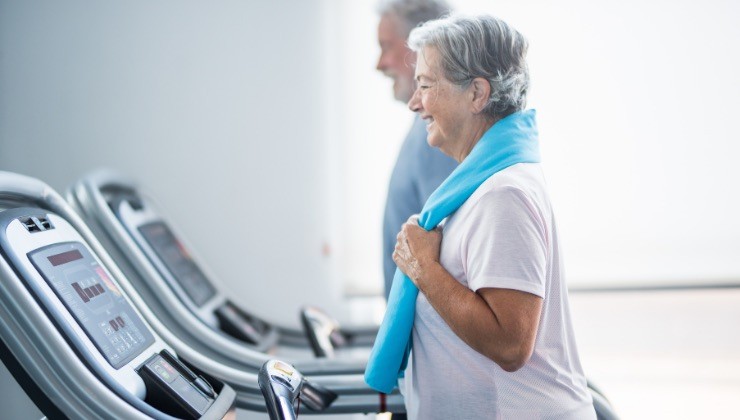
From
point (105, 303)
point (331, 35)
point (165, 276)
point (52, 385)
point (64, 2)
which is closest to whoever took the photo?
point (52, 385)

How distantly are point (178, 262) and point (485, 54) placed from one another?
1.46 meters

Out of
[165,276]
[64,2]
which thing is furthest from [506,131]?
[64,2]

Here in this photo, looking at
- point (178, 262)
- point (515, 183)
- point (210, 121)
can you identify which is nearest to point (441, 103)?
point (515, 183)

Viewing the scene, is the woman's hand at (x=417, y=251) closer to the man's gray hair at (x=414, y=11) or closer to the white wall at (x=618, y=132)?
the man's gray hair at (x=414, y=11)

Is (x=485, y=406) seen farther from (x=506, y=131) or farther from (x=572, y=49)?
(x=572, y=49)

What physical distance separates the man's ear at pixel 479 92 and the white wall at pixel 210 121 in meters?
2.03

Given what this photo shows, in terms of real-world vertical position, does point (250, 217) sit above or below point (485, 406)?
below

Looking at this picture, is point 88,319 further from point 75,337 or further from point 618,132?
point 618,132

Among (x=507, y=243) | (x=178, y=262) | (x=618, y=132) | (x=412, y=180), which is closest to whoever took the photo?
(x=507, y=243)

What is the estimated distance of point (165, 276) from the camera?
91.1 inches

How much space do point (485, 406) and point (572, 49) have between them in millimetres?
2633

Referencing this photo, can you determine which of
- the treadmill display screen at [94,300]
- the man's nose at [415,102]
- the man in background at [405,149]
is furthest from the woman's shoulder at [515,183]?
the treadmill display screen at [94,300]

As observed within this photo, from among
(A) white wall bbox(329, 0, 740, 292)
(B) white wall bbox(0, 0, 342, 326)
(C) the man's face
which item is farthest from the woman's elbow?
(A) white wall bbox(329, 0, 740, 292)

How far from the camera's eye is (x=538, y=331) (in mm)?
Answer: 1315
